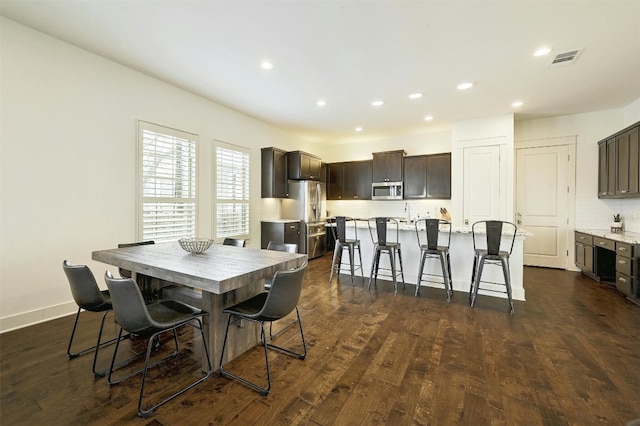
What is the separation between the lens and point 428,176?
6340 mm

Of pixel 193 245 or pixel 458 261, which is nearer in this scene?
pixel 193 245

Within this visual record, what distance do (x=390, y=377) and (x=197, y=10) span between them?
3.47 m

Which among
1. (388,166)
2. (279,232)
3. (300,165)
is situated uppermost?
(388,166)

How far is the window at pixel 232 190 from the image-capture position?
484 cm

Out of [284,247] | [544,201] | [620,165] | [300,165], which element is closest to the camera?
[284,247]

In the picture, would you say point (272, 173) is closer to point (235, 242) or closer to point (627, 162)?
point (235, 242)

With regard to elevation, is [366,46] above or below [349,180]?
above

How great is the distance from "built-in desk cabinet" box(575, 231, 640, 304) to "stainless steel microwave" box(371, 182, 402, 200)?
3440mm

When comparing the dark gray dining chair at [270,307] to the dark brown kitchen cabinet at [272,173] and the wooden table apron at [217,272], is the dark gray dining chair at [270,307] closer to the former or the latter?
the wooden table apron at [217,272]

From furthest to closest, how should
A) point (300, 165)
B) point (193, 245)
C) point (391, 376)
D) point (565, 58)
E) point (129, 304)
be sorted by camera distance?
point (300, 165)
point (565, 58)
point (193, 245)
point (391, 376)
point (129, 304)

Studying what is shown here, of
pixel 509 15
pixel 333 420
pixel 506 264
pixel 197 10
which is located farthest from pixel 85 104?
pixel 506 264

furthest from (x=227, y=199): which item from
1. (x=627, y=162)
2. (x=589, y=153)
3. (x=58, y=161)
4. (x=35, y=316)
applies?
(x=589, y=153)

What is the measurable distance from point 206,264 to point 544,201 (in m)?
6.43

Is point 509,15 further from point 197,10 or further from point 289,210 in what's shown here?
point 289,210
